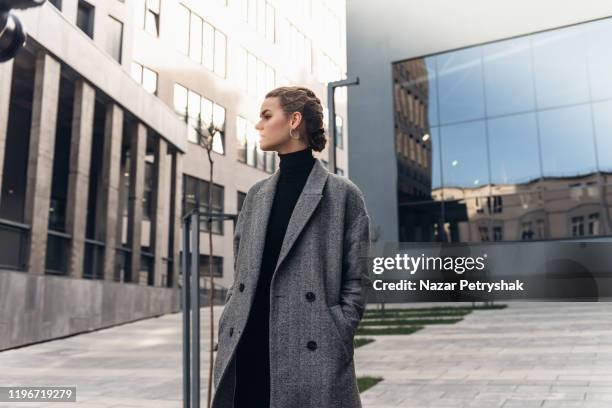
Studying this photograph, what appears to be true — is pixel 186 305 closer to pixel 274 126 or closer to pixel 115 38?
pixel 274 126

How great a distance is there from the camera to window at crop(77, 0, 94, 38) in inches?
403

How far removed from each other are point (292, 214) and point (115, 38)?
340 inches

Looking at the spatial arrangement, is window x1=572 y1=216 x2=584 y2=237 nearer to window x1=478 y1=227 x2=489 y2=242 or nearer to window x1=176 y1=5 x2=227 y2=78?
window x1=478 y1=227 x2=489 y2=242

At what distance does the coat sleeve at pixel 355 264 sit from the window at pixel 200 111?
2980mm

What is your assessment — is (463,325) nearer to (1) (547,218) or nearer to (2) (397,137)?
(1) (547,218)

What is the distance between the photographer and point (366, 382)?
6.74 meters

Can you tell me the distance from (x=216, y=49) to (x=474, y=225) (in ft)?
37.6

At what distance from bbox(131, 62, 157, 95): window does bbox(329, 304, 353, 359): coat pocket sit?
787 centimetres

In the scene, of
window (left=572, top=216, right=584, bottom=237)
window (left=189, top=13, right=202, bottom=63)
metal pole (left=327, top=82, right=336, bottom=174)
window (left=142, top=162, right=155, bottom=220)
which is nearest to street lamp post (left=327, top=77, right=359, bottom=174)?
metal pole (left=327, top=82, right=336, bottom=174)

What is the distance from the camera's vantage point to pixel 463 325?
1287 cm

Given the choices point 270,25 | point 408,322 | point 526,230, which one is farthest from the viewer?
point 526,230

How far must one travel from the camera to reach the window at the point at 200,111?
6.66 m

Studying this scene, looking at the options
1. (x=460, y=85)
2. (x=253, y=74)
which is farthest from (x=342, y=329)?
(x=460, y=85)

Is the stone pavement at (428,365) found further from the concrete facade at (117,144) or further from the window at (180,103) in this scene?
the window at (180,103)
